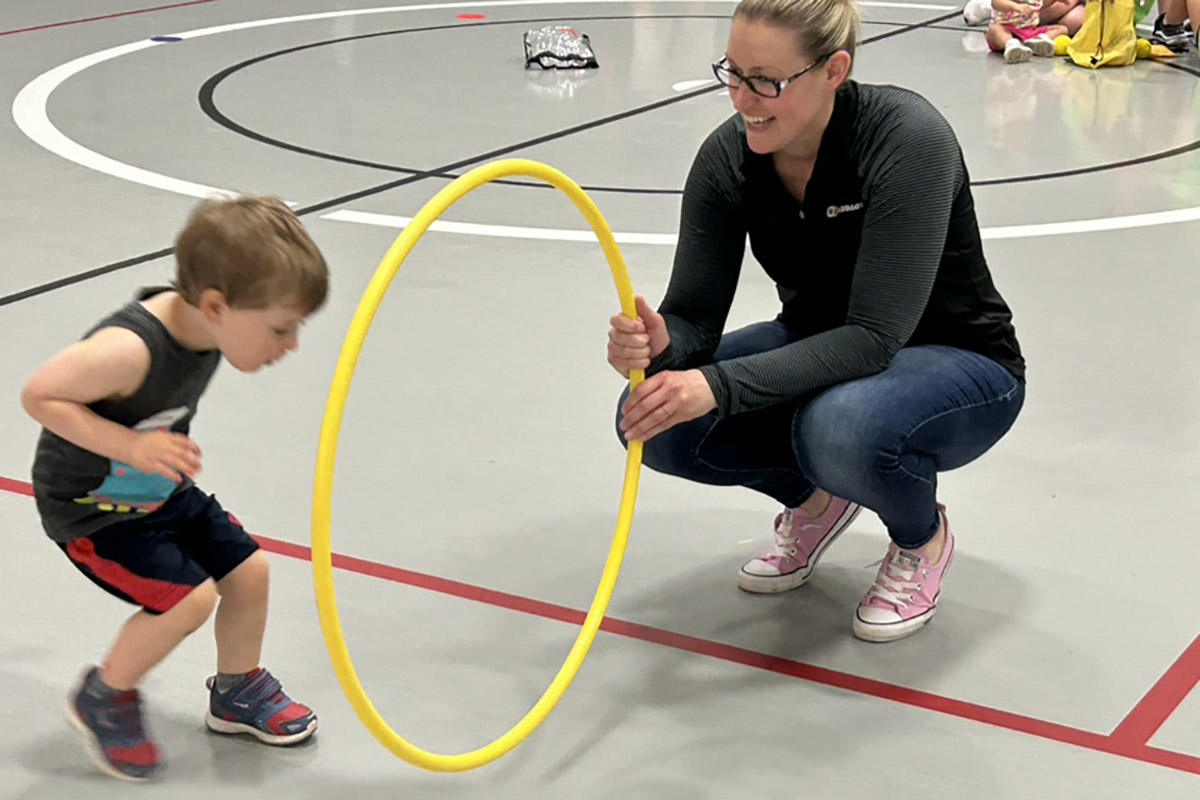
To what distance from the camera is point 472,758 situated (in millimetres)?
1967

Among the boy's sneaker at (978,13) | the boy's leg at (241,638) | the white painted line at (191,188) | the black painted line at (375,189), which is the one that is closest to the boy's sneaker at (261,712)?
the boy's leg at (241,638)

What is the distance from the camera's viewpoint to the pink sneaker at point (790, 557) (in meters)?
2.54

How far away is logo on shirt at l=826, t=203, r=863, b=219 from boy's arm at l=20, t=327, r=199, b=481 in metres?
1.01

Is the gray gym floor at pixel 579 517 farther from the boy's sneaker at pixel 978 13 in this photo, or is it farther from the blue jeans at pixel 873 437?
the boy's sneaker at pixel 978 13

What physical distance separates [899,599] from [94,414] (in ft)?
4.03

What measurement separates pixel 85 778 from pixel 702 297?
1.16 meters

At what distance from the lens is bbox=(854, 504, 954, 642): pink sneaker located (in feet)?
7.80

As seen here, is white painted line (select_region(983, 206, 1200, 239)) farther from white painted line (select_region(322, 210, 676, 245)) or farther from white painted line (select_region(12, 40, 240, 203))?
white painted line (select_region(12, 40, 240, 203))

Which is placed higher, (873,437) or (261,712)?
(873,437)

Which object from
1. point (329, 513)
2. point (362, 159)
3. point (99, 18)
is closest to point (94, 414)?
point (329, 513)

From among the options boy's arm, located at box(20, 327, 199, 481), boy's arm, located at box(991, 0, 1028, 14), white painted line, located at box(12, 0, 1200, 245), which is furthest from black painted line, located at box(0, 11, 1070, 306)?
boy's arm, located at box(20, 327, 199, 481)

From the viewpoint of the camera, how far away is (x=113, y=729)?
2.01 m

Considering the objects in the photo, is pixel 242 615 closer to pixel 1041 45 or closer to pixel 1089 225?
pixel 1089 225

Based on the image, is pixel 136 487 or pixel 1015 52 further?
pixel 1015 52
